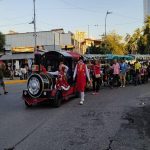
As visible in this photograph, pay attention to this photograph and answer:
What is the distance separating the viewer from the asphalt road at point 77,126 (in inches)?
327

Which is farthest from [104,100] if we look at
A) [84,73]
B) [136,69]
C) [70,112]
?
[136,69]

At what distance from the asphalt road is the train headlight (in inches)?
23.5

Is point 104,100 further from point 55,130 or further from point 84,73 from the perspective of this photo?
point 55,130

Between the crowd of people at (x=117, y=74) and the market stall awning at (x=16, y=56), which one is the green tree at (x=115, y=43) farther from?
the crowd of people at (x=117, y=74)

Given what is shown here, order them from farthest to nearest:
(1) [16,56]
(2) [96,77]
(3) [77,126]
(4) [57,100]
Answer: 1. (1) [16,56]
2. (2) [96,77]
3. (4) [57,100]
4. (3) [77,126]

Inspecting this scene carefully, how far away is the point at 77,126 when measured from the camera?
34.0ft

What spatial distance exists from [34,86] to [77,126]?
432 cm

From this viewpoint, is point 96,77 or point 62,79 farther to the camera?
point 96,77

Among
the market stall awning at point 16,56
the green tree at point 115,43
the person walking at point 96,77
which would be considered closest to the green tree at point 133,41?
the green tree at point 115,43

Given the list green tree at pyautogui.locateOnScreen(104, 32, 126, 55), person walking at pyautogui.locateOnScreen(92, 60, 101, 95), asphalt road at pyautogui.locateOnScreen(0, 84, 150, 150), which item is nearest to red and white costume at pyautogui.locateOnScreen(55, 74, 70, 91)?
asphalt road at pyautogui.locateOnScreen(0, 84, 150, 150)

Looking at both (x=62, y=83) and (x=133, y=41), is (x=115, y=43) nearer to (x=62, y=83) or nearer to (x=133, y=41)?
(x=133, y=41)

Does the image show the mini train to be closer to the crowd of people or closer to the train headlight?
the train headlight

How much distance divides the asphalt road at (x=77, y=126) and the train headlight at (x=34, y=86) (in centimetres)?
60

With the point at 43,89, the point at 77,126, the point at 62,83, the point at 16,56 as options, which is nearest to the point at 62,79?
the point at 62,83
